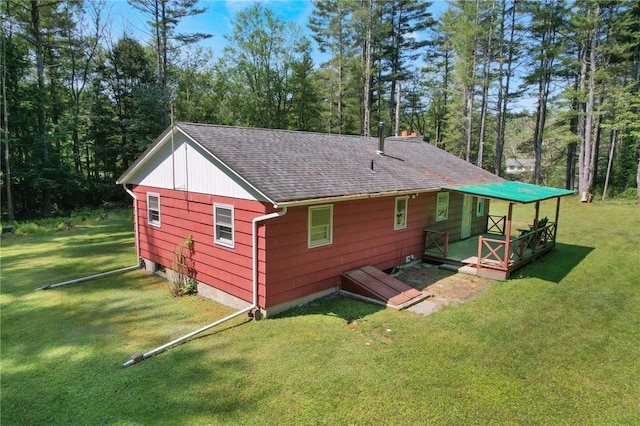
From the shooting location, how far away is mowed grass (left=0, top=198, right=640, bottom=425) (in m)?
4.66

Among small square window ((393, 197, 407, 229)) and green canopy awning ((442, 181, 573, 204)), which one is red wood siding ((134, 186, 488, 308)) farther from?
green canopy awning ((442, 181, 573, 204))

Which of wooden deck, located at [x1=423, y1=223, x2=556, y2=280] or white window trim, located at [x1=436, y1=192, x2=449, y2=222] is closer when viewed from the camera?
wooden deck, located at [x1=423, y1=223, x2=556, y2=280]

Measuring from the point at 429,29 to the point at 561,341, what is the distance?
3305cm

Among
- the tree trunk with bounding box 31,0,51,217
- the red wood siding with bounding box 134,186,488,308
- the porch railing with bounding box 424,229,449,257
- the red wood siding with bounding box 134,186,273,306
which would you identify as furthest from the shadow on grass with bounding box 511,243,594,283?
the tree trunk with bounding box 31,0,51,217

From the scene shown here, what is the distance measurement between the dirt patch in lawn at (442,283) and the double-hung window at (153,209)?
741cm

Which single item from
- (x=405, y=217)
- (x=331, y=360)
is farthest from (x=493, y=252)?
(x=331, y=360)

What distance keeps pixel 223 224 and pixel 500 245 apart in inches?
317

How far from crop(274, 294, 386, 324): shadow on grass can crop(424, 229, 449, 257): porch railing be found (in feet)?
13.6

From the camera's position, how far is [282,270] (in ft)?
24.7

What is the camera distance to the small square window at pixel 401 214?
1042 centimetres

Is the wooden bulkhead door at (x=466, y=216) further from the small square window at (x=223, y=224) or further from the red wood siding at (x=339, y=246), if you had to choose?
the small square window at (x=223, y=224)

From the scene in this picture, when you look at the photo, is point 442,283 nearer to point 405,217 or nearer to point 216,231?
point 405,217

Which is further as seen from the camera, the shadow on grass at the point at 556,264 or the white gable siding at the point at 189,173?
the shadow on grass at the point at 556,264

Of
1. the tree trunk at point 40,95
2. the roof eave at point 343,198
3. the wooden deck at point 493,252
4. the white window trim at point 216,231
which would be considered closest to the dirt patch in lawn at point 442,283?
the wooden deck at point 493,252
